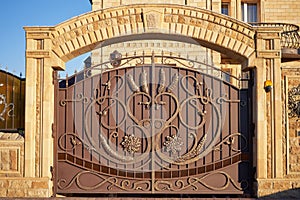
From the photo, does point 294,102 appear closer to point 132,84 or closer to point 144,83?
point 144,83

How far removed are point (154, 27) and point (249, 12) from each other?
10370mm

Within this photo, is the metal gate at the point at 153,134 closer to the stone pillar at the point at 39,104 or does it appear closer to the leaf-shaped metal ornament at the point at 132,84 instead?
the leaf-shaped metal ornament at the point at 132,84

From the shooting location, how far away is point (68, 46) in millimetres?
9523

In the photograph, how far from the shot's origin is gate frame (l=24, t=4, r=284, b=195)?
30.3ft

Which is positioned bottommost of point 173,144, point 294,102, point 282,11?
point 173,144

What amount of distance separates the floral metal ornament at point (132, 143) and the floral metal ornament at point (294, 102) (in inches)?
126

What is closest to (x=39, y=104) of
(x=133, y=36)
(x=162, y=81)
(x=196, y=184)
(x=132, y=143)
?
(x=132, y=143)

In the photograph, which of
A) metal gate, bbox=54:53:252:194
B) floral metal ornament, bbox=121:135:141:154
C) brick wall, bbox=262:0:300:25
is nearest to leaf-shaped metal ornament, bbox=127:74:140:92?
metal gate, bbox=54:53:252:194

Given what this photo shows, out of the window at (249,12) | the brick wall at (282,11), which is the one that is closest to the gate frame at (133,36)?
the brick wall at (282,11)

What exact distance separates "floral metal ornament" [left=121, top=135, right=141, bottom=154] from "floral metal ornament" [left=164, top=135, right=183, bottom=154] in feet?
1.92

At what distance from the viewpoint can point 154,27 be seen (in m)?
9.40

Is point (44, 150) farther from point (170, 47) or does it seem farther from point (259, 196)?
point (170, 47)

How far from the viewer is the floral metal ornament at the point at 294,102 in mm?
9367

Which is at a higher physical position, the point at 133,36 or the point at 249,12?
the point at 249,12
